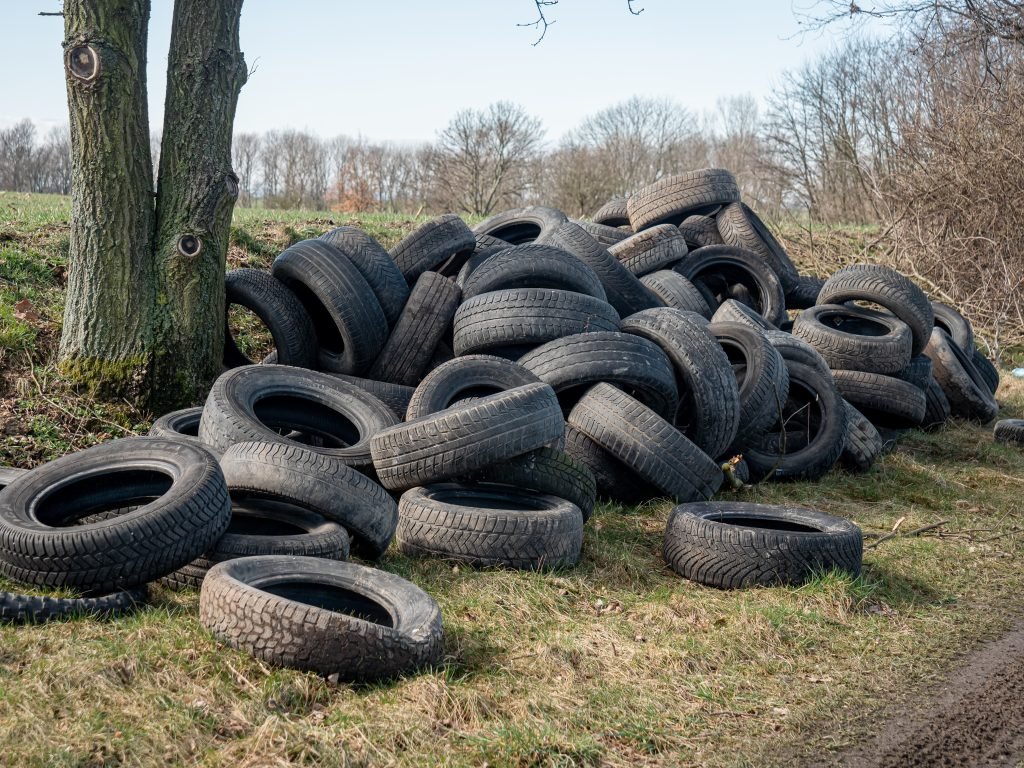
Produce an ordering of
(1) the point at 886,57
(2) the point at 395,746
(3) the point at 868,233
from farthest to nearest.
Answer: (1) the point at 886,57 → (3) the point at 868,233 → (2) the point at 395,746

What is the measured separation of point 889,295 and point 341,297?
21.8 feet

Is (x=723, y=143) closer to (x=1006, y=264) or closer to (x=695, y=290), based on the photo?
(x=1006, y=264)

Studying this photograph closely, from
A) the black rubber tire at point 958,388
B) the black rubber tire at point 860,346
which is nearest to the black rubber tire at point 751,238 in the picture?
the black rubber tire at point 860,346

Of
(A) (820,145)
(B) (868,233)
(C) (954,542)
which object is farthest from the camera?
(A) (820,145)

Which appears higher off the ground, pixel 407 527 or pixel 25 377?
pixel 25 377

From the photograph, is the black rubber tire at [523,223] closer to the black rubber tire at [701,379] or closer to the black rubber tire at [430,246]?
the black rubber tire at [430,246]

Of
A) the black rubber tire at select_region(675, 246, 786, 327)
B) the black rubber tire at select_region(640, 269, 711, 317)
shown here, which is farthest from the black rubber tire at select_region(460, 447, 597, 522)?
the black rubber tire at select_region(675, 246, 786, 327)

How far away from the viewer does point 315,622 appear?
13.2 ft

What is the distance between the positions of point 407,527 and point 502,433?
0.84 m

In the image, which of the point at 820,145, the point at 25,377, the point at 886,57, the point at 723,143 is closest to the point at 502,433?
the point at 25,377

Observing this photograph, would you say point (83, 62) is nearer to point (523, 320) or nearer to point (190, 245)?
point (190, 245)

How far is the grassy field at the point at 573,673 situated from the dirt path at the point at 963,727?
0.41 ft

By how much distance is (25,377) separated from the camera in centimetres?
797

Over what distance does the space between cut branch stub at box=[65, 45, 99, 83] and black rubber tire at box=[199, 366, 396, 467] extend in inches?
108
